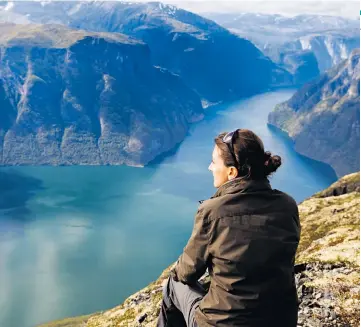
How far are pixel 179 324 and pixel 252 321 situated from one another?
6.71 feet

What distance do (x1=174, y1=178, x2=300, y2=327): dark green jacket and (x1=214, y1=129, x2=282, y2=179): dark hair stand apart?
18 cm

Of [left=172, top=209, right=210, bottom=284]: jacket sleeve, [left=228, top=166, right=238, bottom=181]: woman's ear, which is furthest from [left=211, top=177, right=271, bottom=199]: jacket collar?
[left=172, top=209, right=210, bottom=284]: jacket sleeve

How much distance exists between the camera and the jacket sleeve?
7.08 metres

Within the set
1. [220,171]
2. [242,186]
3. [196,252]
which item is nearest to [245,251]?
[196,252]

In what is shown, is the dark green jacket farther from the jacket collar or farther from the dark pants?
the dark pants

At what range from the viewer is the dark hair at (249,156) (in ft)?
23.6

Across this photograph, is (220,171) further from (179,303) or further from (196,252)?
(179,303)

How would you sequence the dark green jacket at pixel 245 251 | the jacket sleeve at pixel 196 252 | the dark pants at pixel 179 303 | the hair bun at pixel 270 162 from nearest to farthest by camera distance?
the dark green jacket at pixel 245 251, the jacket sleeve at pixel 196 252, the hair bun at pixel 270 162, the dark pants at pixel 179 303

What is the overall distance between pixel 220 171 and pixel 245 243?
1.30 meters

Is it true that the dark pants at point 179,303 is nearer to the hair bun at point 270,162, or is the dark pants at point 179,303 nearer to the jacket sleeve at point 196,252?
the jacket sleeve at point 196,252

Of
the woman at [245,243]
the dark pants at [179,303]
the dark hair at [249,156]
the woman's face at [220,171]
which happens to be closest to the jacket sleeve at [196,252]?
the woman at [245,243]

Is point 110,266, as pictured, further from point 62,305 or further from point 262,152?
point 262,152

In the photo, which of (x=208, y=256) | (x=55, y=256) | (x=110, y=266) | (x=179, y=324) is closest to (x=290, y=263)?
(x=208, y=256)

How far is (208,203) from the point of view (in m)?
7.12
